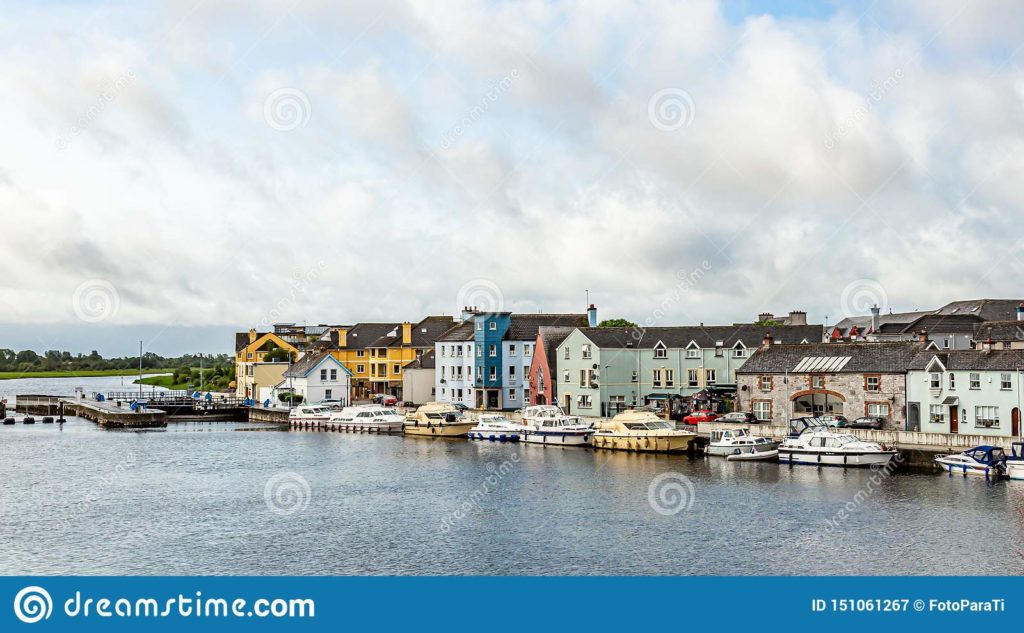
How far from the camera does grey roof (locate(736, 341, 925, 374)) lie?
2721 inches

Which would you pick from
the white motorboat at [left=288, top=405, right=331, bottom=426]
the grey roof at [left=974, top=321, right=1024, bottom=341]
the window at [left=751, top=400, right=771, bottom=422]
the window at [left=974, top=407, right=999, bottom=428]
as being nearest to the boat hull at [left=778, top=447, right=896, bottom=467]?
the window at [left=974, top=407, right=999, bottom=428]

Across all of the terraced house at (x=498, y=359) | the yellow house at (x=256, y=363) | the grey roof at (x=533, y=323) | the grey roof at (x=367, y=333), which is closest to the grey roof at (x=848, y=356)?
the grey roof at (x=533, y=323)

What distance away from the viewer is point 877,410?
229ft

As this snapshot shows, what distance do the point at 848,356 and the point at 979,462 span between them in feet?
63.2

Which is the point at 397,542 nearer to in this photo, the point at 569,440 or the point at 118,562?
the point at 118,562

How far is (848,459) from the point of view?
2386 inches

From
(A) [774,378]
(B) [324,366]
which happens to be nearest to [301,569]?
(A) [774,378]

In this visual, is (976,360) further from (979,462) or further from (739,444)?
(739,444)

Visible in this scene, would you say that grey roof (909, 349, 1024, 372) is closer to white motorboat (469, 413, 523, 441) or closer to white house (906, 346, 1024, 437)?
white house (906, 346, 1024, 437)

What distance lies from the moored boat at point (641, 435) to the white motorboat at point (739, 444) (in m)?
2.55

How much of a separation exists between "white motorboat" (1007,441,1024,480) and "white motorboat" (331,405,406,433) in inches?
2289

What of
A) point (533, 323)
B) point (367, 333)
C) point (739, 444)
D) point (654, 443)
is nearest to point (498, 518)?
point (739, 444)

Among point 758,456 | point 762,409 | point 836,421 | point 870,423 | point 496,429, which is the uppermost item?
point 762,409
